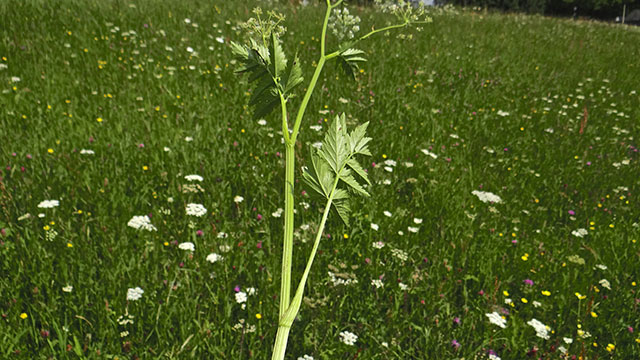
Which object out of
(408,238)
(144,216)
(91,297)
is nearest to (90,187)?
(144,216)

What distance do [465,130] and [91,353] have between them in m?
4.11

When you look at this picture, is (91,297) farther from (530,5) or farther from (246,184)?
(530,5)

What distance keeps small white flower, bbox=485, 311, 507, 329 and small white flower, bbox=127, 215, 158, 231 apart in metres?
1.97

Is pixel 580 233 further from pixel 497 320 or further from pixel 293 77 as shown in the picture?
pixel 293 77

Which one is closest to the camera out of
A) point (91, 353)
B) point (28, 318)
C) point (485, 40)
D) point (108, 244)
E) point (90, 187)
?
point (91, 353)

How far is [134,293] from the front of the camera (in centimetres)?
202

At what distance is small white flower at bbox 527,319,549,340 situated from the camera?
212 cm

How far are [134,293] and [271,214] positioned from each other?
1065 millimetres

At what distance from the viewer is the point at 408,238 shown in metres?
2.76

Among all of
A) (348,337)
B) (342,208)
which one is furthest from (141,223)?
(342,208)

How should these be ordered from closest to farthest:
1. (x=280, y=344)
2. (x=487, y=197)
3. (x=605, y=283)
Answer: (x=280, y=344), (x=605, y=283), (x=487, y=197)

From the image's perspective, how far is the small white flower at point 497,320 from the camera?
2150mm

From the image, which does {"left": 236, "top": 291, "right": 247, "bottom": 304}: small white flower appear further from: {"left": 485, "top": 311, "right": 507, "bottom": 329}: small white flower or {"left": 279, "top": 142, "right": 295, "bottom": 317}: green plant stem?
{"left": 279, "top": 142, "right": 295, "bottom": 317}: green plant stem

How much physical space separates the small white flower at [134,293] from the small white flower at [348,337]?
103 centimetres
